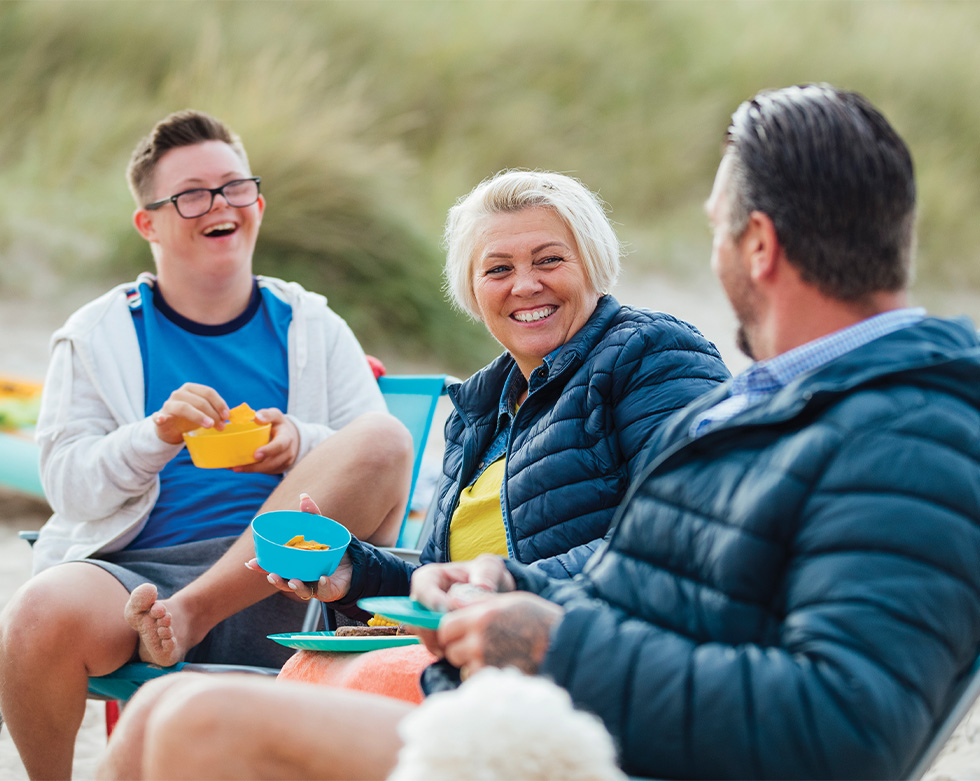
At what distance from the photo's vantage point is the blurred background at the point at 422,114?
7637 millimetres

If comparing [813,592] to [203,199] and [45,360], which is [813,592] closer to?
[203,199]

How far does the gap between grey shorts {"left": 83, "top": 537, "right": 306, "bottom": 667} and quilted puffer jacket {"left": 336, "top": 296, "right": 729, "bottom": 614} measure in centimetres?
58

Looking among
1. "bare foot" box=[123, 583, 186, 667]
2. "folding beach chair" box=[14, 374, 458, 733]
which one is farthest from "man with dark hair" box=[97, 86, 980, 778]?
"folding beach chair" box=[14, 374, 458, 733]

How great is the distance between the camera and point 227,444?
2.50 meters

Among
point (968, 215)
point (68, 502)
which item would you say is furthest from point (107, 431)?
point (968, 215)

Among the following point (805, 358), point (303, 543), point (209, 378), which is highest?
point (805, 358)

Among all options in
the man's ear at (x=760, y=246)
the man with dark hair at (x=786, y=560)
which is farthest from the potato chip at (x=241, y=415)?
the man's ear at (x=760, y=246)

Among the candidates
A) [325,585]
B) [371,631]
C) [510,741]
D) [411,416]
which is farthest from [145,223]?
[510,741]

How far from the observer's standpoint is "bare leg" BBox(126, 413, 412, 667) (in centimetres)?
231

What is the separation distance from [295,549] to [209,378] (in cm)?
113

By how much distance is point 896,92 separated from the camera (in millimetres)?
12422

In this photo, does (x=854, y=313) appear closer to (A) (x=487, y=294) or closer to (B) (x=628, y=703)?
(B) (x=628, y=703)

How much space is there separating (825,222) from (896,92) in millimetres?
12476

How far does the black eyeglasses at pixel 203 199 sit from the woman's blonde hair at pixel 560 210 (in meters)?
0.83
